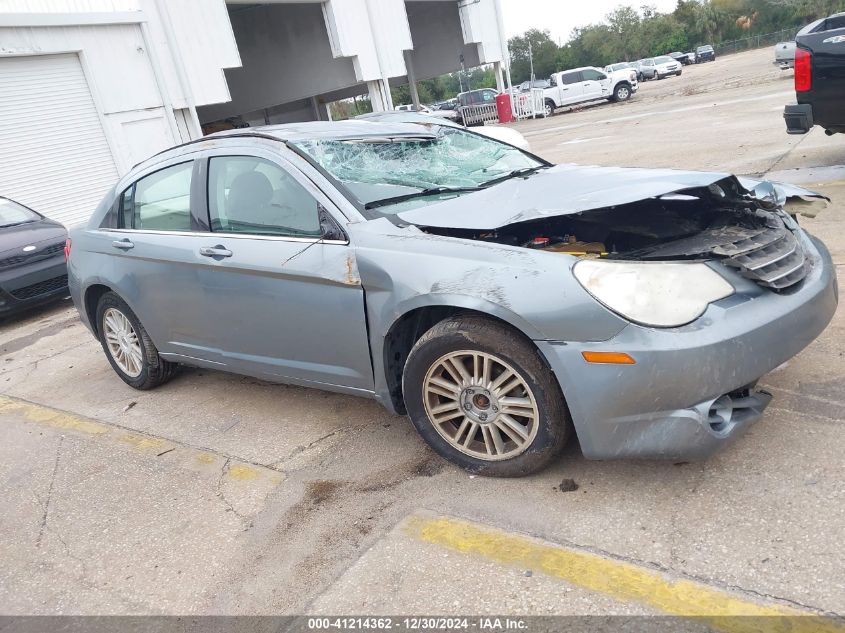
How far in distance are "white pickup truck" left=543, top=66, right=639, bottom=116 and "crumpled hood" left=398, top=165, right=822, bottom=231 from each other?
2923cm

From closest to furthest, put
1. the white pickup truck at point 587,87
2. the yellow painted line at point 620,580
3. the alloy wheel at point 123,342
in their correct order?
1. the yellow painted line at point 620,580
2. the alloy wheel at point 123,342
3. the white pickup truck at point 587,87

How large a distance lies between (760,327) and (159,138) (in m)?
15.2

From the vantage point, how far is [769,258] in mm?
2900

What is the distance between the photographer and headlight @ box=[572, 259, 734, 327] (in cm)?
261

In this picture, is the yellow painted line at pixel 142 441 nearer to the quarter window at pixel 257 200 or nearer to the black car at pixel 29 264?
the quarter window at pixel 257 200

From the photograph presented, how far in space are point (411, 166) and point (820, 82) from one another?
505 cm

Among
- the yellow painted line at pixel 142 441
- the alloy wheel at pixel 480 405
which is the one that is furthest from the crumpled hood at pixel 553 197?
the yellow painted line at pixel 142 441

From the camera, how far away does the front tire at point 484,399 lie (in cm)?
283

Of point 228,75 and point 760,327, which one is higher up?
point 228,75

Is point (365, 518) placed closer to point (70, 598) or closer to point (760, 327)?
point (70, 598)

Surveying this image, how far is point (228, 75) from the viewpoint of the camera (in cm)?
2548

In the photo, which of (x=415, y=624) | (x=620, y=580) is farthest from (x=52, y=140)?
(x=620, y=580)

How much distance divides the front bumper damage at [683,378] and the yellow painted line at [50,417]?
3.14 m

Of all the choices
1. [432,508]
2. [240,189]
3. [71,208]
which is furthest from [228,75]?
[432,508]
